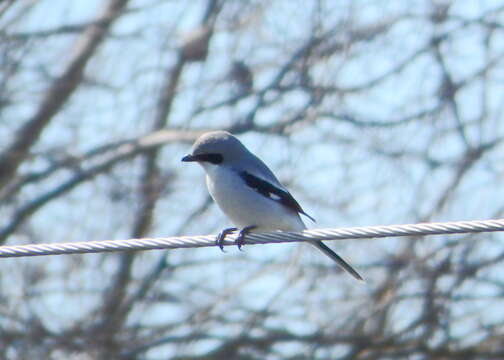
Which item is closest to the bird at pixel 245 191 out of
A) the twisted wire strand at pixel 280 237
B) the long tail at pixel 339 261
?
the long tail at pixel 339 261

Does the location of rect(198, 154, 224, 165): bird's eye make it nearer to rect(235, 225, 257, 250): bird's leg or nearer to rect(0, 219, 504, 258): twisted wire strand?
rect(235, 225, 257, 250): bird's leg

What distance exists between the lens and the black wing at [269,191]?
6395 millimetres

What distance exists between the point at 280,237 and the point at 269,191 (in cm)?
137

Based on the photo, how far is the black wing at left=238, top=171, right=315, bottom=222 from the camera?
639 centimetres

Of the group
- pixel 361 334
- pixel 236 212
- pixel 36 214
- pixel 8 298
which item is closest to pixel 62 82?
pixel 36 214

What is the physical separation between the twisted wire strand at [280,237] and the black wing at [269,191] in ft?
3.52

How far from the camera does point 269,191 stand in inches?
253

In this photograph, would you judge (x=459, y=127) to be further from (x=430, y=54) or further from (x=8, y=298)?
(x=8, y=298)

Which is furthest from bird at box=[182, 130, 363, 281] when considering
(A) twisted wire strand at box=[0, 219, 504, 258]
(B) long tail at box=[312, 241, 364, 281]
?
(A) twisted wire strand at box=[0, 219, 504, 258]

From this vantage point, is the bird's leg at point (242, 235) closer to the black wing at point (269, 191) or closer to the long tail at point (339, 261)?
the black wing at point (269, 191)

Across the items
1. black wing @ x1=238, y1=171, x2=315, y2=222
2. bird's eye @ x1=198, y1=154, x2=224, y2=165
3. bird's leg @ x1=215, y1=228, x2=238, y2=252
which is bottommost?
bird's leg @ x1=215, y1=228, x2=238, y2=252

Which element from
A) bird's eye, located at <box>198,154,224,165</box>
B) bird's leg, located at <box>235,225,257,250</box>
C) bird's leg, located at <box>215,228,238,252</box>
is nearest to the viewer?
bird's leg, located at <box>215,228,238,252</box>

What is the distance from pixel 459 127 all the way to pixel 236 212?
4805 millimetres

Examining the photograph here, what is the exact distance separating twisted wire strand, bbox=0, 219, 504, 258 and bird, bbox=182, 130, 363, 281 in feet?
3.20
